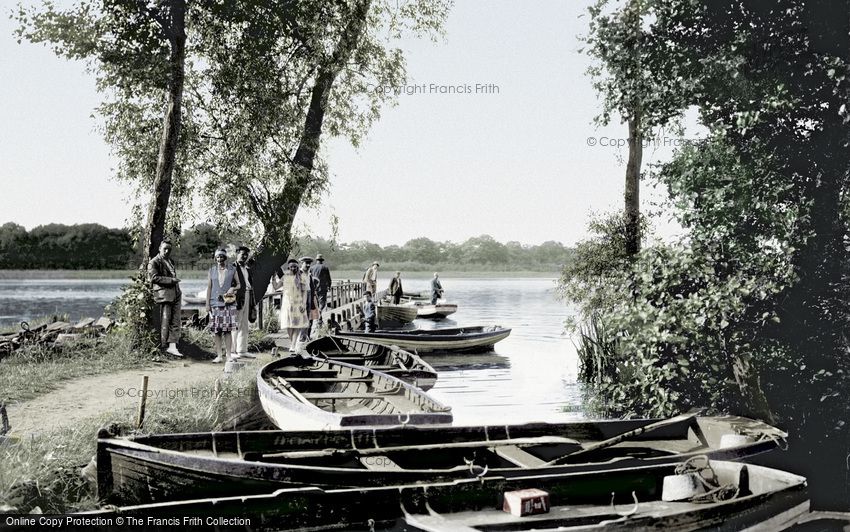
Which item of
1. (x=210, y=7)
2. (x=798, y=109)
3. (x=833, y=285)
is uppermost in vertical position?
(x=210, y=7)

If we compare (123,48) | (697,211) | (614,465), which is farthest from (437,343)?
(614,465)

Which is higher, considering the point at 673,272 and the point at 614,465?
the point at 673,272

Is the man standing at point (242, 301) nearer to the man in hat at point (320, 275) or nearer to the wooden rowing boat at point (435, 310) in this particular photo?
the man in hat at point (320, 275)

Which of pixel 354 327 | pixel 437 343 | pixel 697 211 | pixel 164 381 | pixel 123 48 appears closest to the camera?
pixel 697 211

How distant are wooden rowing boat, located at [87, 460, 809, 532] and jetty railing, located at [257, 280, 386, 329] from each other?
13875 mm

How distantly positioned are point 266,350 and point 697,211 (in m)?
10.2

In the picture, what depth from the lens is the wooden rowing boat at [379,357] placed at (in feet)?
38.8

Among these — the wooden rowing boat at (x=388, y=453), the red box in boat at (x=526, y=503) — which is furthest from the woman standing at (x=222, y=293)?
the red box in boat at (x=526, y=503)

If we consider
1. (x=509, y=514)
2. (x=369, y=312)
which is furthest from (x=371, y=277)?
(x=509, y=514)

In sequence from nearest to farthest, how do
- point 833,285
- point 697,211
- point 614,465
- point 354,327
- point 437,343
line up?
point 614,465
point 833,285
point 697,211
point 437,343
point 354,327

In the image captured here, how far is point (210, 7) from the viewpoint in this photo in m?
15.5

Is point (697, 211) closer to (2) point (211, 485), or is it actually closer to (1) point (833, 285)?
(1) point (833, 285)

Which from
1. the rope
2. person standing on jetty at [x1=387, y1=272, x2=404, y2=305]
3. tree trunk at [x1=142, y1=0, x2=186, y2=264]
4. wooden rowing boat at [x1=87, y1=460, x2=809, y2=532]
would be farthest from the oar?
person standing on jetty at [x1=387, y1=272, x2=404, y2=305]

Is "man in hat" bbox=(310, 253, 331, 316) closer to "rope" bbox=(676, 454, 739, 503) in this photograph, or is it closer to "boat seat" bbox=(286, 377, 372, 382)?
"boat seat" bbox=(286, 377, 372, 382)
